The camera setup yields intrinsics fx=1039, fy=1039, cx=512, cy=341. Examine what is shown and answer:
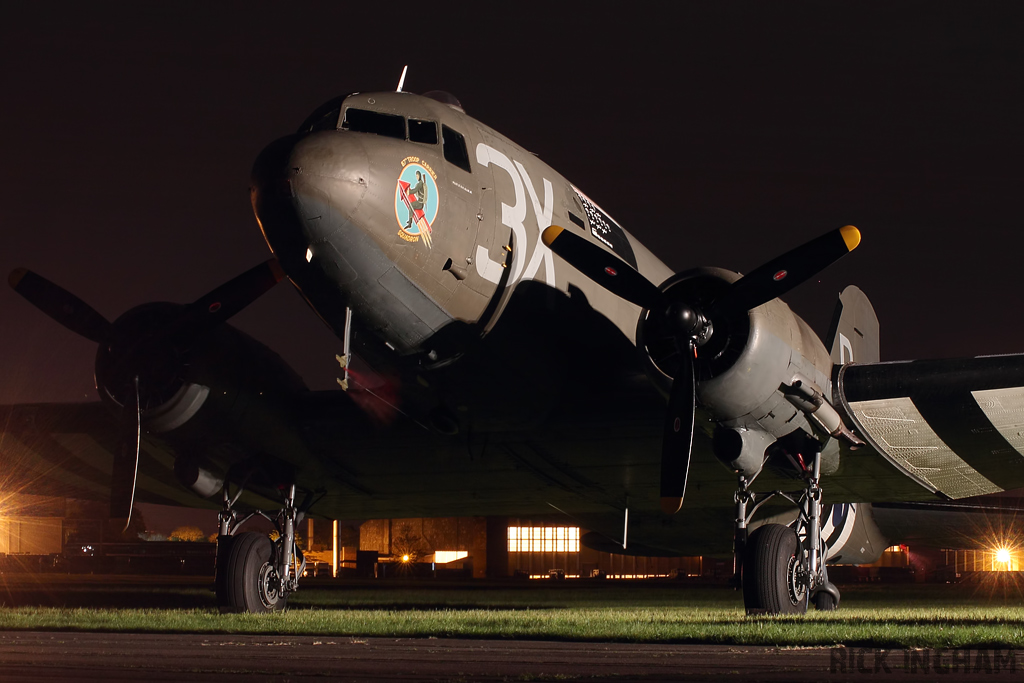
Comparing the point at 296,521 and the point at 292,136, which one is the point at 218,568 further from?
the point at 292,136

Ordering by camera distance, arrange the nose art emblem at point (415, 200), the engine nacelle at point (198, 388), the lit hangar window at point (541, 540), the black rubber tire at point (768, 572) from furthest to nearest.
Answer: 1. the lit hangar window at point (541, 540)
2. the engine nacelle at point (198, 388)
3. the black rubber tire at point (768, 572)
4. the nose art emblem at point (415, 200)

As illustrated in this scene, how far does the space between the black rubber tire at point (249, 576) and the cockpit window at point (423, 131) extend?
6454 mm

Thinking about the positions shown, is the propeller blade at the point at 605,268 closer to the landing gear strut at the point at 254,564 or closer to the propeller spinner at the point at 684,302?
the propeller spinner at the point at 684,302

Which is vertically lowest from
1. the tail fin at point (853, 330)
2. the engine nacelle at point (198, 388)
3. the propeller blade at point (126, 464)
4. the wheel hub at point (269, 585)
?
the wheel hub at point (269, 585)

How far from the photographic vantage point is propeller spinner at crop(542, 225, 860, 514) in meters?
12.4

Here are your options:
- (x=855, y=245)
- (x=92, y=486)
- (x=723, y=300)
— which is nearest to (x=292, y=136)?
(x=723, y=300)

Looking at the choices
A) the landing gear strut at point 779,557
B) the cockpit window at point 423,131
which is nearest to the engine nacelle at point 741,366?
the landing gear strut at point 779,557

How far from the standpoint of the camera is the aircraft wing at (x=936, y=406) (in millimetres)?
13297

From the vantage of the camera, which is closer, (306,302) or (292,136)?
(292,136)

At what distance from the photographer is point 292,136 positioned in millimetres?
11898

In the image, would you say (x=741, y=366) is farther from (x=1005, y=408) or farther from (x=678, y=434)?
(x=1005, y=408)

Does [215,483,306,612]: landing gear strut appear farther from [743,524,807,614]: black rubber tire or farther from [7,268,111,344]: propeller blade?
[743,524,807,614]: black rubber tire

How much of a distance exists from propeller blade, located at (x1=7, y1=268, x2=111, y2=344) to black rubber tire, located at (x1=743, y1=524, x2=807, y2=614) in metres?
9.76

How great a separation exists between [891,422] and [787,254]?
3.01 metres
